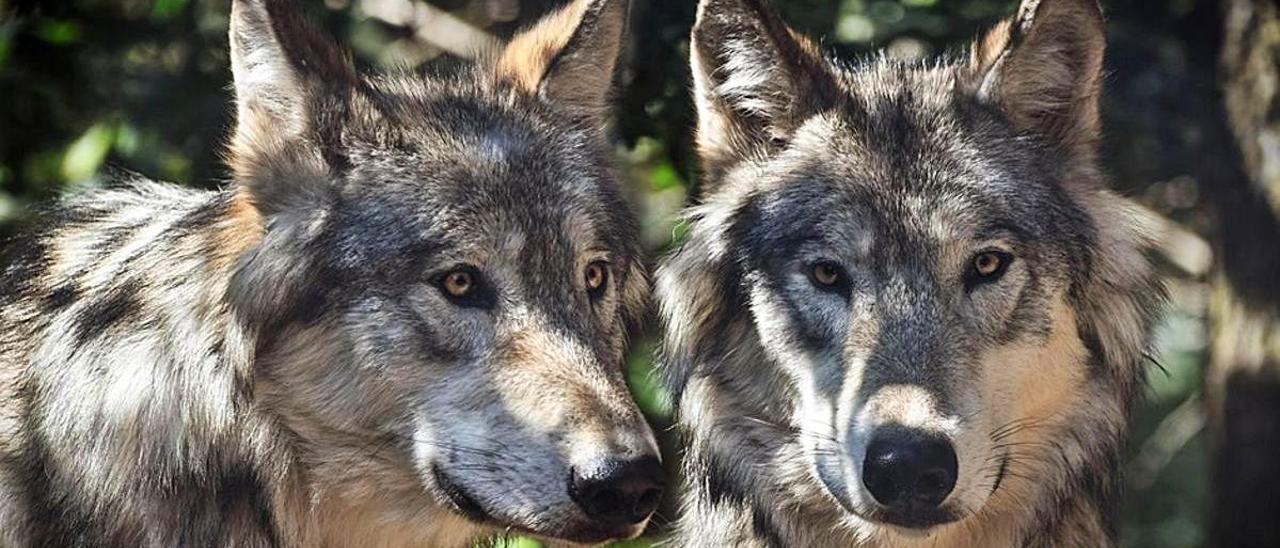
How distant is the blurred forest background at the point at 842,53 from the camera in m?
5.05

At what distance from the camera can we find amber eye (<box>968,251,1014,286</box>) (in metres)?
3.78

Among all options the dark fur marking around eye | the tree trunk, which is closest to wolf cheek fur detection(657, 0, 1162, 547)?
the dark fur marking around eye

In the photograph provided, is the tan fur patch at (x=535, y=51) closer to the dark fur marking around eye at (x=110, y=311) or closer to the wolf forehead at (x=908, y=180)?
the wolf forehead at (x=908, y=180)

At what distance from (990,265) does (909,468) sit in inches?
23.4

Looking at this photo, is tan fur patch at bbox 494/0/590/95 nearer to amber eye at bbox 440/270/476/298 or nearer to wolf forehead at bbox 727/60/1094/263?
wolf forehead at bbox 727/60/1094/263

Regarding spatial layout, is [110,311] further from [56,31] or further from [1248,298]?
[1248,298]

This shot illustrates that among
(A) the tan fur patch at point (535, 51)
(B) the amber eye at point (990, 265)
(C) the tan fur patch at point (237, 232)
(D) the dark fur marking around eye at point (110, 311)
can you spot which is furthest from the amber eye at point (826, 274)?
(D) the dark fur marking around eye at point (110, 311)

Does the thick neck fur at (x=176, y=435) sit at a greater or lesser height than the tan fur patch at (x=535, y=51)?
lesser

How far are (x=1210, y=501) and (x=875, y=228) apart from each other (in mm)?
3795

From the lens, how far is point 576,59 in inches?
162

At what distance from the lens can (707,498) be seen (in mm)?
4113

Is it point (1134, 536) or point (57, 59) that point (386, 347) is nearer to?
point (57, 59)

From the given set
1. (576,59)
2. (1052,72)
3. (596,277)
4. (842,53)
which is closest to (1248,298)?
(842,53)

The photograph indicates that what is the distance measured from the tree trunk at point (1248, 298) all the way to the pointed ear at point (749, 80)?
118 inches
